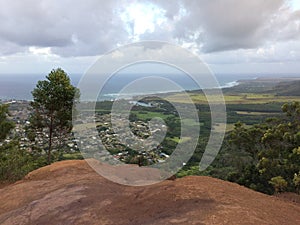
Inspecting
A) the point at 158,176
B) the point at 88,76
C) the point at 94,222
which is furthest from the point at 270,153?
the point at 94,222

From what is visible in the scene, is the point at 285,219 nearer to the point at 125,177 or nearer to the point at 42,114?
the point at 125,177

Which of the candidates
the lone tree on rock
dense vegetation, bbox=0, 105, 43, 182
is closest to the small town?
dense vegetation, bbox=0, 105, 43, 182

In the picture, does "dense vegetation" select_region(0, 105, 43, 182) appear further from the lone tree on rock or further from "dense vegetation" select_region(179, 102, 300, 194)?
"dense vegetation" select_region(179, 102, 300, 194)

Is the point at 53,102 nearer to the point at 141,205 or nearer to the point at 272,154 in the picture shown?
the point at 141,205

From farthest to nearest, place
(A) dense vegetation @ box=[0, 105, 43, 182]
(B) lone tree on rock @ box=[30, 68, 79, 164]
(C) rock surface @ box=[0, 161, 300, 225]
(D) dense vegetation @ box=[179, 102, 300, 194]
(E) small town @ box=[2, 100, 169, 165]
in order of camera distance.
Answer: (B) lone tree on rock @ box=[30, 68, 79, 164] → (A) dense vegetation @ box=[0, 105, 43, 182] → (E) small town @ box=[2, 100, 169, 165] → (D) dense vegetation @ box=[179, 102, 300, 194] → (C) rock surface @ box=[0, 161, 300, 225]

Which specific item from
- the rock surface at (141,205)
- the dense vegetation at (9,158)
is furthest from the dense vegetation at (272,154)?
the dense vegetation at (9,158)

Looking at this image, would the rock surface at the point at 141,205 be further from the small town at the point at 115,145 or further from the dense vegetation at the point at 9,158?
the dense vegetation at the point at 9,158
